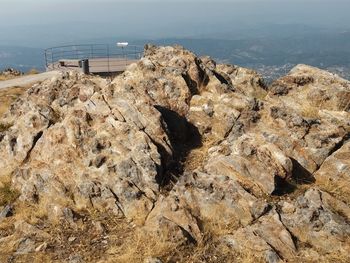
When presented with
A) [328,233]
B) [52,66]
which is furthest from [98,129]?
[52,66]

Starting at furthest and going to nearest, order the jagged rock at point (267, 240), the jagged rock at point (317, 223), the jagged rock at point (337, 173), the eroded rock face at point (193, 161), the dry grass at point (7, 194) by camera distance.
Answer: the dry grass at point (7, 194), the jagged rock at point (337, 173), the eroded rock face at point (193, 161), the jagged rock at point (317, 223), the jagged rock at point (267, 240)

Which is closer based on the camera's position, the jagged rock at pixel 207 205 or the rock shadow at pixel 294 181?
the jagged rock at pixel 207 205

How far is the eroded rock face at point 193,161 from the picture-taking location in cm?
1574

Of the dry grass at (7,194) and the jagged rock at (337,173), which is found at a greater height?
the jagged rock at (337,173)

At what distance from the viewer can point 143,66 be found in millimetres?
25562

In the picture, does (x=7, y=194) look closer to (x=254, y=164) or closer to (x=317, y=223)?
(x=254, y=164)

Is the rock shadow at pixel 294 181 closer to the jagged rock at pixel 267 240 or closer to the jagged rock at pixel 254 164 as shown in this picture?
the jagged rock at pixel 254 164

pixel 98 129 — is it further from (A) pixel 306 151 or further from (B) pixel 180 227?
(A) pixel 306 151

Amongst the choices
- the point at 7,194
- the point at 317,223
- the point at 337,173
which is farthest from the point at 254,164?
the point at 7,194

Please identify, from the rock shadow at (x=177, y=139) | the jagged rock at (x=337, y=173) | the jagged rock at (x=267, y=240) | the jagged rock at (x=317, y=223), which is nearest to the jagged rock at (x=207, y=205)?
the jagged rock at (x=267, y=240)

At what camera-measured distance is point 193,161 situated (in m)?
20.4

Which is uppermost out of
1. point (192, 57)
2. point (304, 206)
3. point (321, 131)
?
point (192, 57)

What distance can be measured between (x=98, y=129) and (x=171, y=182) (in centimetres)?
447

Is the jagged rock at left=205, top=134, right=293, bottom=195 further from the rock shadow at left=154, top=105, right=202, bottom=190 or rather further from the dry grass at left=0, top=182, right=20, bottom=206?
the dry grass at left=0, top=182, right=20, bottom=206
